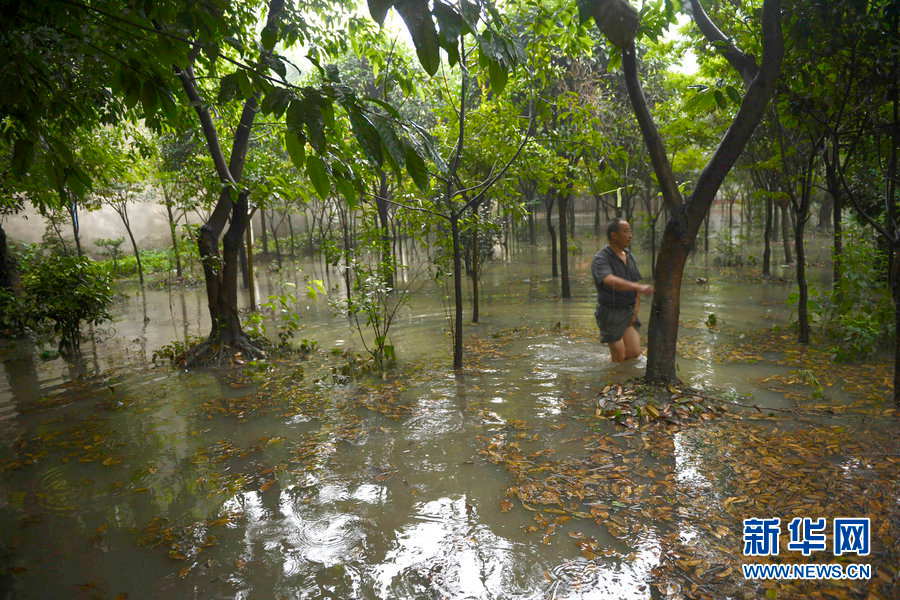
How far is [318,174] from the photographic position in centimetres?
173

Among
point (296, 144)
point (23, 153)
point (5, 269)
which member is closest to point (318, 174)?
point (296, 144)

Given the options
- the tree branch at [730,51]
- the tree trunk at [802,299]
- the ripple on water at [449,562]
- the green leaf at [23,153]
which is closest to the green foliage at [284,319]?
the ripple on water at [449,562]

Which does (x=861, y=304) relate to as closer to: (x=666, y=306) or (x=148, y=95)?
(x=666, y=306)

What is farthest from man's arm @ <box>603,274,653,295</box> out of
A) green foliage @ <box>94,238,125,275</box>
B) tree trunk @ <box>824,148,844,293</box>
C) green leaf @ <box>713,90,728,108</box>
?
green foliage @ <box>94,238,125,275</box>

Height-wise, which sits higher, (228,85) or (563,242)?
(228,85)

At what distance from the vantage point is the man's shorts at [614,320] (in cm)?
628

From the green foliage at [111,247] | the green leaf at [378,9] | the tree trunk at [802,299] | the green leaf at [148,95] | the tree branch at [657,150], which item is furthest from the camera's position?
the green foliage at [111,247]

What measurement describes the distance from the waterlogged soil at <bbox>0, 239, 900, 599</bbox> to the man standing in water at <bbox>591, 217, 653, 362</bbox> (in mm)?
329

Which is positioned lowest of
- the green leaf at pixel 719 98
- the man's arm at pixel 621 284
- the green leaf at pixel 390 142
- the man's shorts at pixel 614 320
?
the man's shorts at pixel 614 320

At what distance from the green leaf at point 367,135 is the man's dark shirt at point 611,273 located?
181 inches

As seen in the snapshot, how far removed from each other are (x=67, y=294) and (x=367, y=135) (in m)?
9.04

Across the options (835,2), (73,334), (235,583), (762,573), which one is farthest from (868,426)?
(73,334)

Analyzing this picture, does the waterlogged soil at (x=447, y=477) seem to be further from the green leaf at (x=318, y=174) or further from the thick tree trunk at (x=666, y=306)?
the green leaf at (x=318, y=174)

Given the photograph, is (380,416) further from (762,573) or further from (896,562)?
(896,562)
